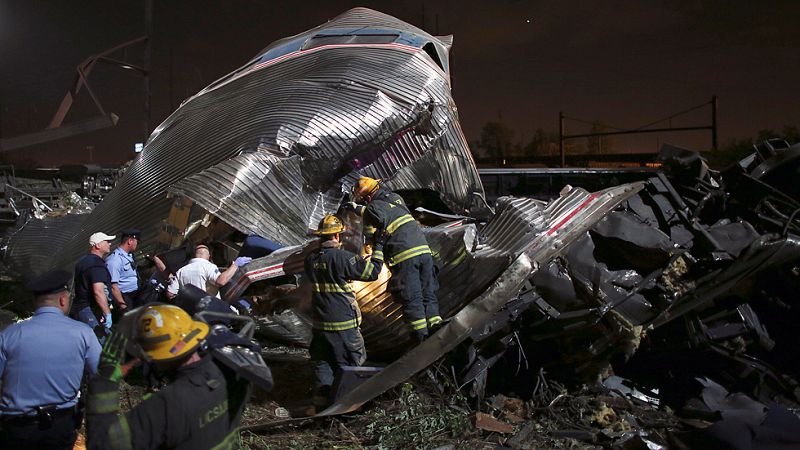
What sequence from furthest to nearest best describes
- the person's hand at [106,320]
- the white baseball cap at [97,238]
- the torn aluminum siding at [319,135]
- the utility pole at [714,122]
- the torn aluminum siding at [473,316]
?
1. the utility pole at [714,122]
2. the torn aluminum siding at [319,135]
3. the white baseball cap at [97,238]
4. the person's hand at [106,320]
5. the torn aluminum siding at [473,316]

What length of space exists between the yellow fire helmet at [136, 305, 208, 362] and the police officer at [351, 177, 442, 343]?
91.9 inches

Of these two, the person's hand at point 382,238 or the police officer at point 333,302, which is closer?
the police officer at point 333,302

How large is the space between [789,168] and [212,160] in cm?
502

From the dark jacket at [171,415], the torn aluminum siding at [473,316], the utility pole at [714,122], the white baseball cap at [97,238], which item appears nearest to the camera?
the dark jacket at [171,415]

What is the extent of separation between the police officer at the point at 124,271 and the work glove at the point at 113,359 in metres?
3.21

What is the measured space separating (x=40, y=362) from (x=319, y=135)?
9.85 ft

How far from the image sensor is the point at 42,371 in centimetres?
257

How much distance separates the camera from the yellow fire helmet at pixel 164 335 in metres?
→ 1.91

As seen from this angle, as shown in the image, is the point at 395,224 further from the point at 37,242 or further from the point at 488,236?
the point at 37,242

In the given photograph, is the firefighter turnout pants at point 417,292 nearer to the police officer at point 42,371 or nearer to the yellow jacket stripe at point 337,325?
the yellow jacket stripe at point 337,325

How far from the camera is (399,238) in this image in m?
4.22

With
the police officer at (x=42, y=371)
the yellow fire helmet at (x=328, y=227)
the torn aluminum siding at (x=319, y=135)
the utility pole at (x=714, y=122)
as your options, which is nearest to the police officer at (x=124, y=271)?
the torn aluminum siding at (x=319, y=135)

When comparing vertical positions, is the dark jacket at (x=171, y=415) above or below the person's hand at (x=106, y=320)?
above

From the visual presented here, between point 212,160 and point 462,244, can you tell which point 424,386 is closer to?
point 462,244
